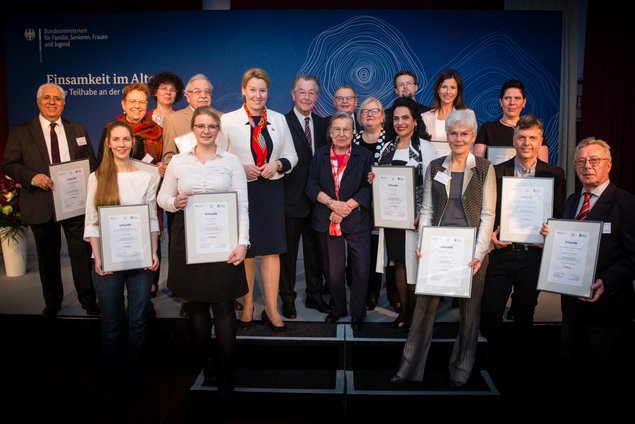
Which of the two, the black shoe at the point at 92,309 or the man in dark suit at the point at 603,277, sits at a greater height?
the man in dark suit at the point at 603,277

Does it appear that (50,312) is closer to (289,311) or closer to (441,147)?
(289,311)

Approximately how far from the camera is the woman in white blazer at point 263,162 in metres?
3.56

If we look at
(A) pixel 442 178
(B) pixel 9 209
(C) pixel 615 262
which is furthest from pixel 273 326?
(B) pixel 9 209

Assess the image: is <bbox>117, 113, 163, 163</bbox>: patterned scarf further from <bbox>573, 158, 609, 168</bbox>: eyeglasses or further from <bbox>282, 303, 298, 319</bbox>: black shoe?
<bbox>573, 158, 609, 168</bbox>: eyeglasses

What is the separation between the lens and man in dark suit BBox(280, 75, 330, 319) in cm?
397

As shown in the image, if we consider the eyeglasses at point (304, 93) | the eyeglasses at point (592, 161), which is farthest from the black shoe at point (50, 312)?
the eyeglasses at point (592, 161)

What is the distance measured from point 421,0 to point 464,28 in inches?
25.6

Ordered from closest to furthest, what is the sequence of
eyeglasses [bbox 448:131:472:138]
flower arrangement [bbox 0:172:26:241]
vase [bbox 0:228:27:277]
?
eyeglasses [bbox 448:131:472:138] < flower arrangement [bbox 0:172:26:241] < vase [bbox 0:228:27:277]

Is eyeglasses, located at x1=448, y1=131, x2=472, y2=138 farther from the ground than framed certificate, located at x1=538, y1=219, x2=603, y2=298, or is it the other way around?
eyeglasses, located at x1=448, y1=131, x2=472, y2=138

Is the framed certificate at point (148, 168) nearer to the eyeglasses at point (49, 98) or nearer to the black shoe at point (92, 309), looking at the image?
the eyeglasses at point (49, 98)

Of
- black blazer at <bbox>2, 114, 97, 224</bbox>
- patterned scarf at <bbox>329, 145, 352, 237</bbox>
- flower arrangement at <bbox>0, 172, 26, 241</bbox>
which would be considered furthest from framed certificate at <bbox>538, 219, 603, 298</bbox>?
flower arrangement at <bbox>0, 172, 26, 241</bbox>

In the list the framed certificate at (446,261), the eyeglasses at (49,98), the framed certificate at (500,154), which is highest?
the eyeglasses at (49,98)

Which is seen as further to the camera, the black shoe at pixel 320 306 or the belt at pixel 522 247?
the black shoe at pixel 320 306

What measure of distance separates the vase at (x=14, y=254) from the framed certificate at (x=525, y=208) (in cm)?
448
